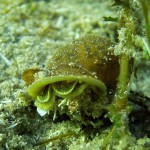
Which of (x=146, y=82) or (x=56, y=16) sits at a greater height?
(x=56, y=16)

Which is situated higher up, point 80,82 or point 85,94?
point 80,82

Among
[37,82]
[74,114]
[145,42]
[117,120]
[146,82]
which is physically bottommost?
[146,82]

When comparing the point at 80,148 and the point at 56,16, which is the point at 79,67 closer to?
the point at 80,148

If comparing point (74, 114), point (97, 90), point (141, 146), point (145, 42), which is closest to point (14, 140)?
point (74, 114)

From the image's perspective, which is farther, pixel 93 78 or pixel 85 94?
pixel 85 94

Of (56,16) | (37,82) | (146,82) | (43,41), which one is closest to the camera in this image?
(37,82)
